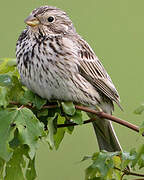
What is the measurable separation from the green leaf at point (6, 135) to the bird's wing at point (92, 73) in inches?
54.7

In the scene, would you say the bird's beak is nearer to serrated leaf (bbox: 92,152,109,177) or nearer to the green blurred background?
serrated leaf (bbox: 92,152,109,177)

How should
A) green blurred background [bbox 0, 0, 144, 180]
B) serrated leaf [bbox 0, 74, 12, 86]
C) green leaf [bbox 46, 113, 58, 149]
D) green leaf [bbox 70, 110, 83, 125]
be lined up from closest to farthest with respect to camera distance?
green leaf [bbox 46, 113, 58, 149]
serrated leaf [bbox 0, 74, 12, 86]
green leaf [bbox 70, 110, 83, 125]
green blurred background [bbox 0, 0, 144, 180]

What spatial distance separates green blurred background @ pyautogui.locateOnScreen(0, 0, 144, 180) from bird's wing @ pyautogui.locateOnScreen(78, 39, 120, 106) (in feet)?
3.68

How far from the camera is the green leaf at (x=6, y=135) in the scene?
4.01 m

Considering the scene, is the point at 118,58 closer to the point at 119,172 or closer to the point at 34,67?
the point at 34,67

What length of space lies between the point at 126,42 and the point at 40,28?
11.9 feet

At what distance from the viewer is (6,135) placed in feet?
13.3

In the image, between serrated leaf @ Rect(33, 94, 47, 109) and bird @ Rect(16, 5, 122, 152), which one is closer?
serrated leaf @ Rect(33, 94, 47, 109)

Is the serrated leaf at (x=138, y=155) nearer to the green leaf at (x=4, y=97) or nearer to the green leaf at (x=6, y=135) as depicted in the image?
the green leaf at (x=6, y=135)

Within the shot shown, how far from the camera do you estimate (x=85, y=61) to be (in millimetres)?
5477

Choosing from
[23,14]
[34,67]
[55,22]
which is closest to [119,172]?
[34,67]

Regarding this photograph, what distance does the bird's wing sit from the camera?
17.8ft

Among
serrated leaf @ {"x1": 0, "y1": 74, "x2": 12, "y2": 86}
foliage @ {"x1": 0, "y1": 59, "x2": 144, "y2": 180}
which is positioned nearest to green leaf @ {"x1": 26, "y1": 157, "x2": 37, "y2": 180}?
foliage @ {"x1": 0, "y1": 59, "x2": 144, "y2": 180}

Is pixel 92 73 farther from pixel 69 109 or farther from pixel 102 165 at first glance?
pixel 102 165
